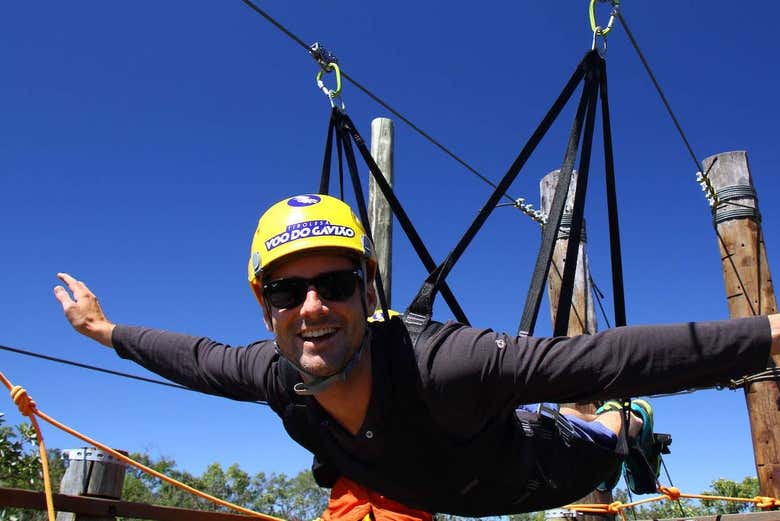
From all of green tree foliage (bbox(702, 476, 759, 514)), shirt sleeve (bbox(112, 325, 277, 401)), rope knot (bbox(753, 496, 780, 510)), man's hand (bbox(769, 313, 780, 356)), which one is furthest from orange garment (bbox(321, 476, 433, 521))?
green tree foliage (bbox(702, 476, 759, 514))

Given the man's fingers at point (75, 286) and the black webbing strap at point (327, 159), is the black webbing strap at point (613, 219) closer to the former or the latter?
the black webbing strap at point (327, 159)

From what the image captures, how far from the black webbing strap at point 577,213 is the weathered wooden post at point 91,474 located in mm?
1927

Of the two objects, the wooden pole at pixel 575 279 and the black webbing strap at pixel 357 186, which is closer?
the black webbing strap at pixel 357 186

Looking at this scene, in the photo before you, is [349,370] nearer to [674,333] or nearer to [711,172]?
[674,333]

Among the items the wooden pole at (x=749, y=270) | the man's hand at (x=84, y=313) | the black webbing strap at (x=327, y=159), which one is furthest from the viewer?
the wooden pole at (x=749, y=270)

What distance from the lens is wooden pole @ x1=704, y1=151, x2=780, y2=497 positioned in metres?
4.71

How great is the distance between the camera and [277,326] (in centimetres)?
244

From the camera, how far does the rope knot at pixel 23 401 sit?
2502 millimetres

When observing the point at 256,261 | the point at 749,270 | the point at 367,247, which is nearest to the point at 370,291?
the point at 367,247

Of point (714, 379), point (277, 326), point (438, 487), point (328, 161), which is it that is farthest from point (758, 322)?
point (328, 161)

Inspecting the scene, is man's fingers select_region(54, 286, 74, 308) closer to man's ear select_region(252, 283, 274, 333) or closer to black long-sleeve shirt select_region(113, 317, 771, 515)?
black long-sleeve shirt select_region(113, 317, 771, 515)

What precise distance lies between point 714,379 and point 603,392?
0.31 metres

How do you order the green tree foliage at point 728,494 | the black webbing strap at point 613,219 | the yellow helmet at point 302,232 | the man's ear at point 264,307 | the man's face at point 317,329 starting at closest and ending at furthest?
1. the man's face at point 317,329
2. the yellow helmet at point 302,232
3. the man's ear at point 264,307
4. the black webbing strap at point 613,219
5. the green tree foliage at point 728,494

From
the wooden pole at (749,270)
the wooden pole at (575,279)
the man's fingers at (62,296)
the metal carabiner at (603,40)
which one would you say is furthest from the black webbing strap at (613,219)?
the man's fingers at (62,296)
